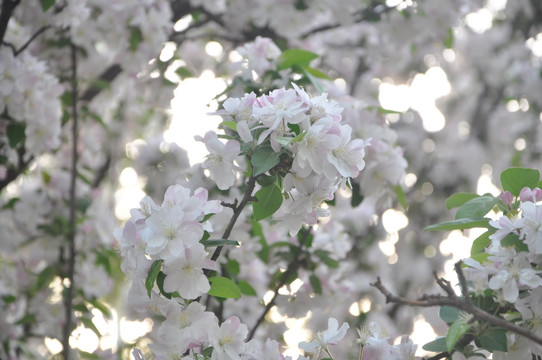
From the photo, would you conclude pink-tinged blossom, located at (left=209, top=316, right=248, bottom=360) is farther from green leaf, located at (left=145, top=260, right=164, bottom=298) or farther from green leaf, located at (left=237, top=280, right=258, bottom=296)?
green leaf, located at (left=237, top=280, right=258, bottom=296)

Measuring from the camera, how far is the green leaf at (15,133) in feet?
5.57

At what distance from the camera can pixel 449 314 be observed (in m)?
0.96

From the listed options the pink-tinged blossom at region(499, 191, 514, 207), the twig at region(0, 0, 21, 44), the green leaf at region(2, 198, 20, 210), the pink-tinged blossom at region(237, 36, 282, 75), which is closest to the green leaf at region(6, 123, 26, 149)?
the twig at region(0, 0, 21, 44)

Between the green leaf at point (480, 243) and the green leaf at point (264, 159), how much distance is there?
0.39 meters

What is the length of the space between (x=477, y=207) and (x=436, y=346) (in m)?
0.24

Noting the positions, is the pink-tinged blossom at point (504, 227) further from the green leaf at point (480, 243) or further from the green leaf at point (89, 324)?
the green leaf at point (89, 324)

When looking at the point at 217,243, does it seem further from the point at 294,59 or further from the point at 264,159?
the point at 294,59

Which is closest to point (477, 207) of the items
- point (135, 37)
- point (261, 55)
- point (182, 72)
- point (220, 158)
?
point (220, 158)

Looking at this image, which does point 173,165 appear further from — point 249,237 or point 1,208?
point 249,237

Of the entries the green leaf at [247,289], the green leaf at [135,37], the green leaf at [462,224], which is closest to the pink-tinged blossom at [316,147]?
the green leaf at [462,224]

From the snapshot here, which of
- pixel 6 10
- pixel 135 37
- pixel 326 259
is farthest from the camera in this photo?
pixel 135 37

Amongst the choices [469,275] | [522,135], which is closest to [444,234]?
[522,135]

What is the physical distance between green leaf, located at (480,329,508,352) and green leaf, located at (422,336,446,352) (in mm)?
76

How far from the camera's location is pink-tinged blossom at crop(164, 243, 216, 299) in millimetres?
901
